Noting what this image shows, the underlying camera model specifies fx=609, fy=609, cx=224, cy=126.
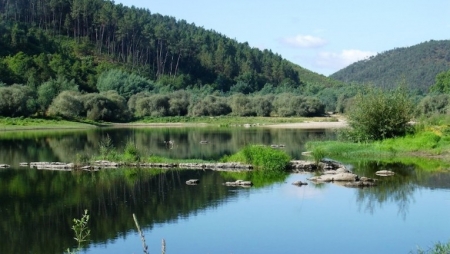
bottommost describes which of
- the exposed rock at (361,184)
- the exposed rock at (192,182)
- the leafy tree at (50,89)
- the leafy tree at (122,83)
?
the exposed rock at (361,184)

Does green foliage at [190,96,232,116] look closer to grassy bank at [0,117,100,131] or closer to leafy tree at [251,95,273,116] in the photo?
leafy tree at [251,95,273,116]

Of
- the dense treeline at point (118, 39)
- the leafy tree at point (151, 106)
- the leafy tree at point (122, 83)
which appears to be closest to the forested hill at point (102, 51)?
the dense treeline at point (118, 39)

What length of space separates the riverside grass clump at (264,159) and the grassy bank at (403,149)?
5595 millimetres

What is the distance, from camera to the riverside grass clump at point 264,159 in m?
40.6

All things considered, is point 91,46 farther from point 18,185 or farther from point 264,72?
point 18,185

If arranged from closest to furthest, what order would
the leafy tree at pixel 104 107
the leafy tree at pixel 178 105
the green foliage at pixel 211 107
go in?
1. the leafy tree at pixel 104 107
2. the leafy tree at pixel 178 105
3. the green foliage at pixel 211 107

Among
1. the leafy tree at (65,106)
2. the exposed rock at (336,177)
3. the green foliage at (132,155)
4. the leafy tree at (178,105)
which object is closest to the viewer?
the exposed rock at (336,177)

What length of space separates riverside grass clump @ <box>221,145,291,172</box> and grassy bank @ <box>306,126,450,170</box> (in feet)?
18.4

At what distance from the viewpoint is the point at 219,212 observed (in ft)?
89.5

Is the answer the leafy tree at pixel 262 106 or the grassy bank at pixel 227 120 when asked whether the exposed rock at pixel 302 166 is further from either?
the leafy tree at pixel 262 106

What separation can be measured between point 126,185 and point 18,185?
6.14 metres

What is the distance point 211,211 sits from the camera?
27.5m

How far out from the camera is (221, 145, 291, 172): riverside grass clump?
133 ft

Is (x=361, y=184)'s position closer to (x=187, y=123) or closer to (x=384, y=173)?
(x=384, y=173)
